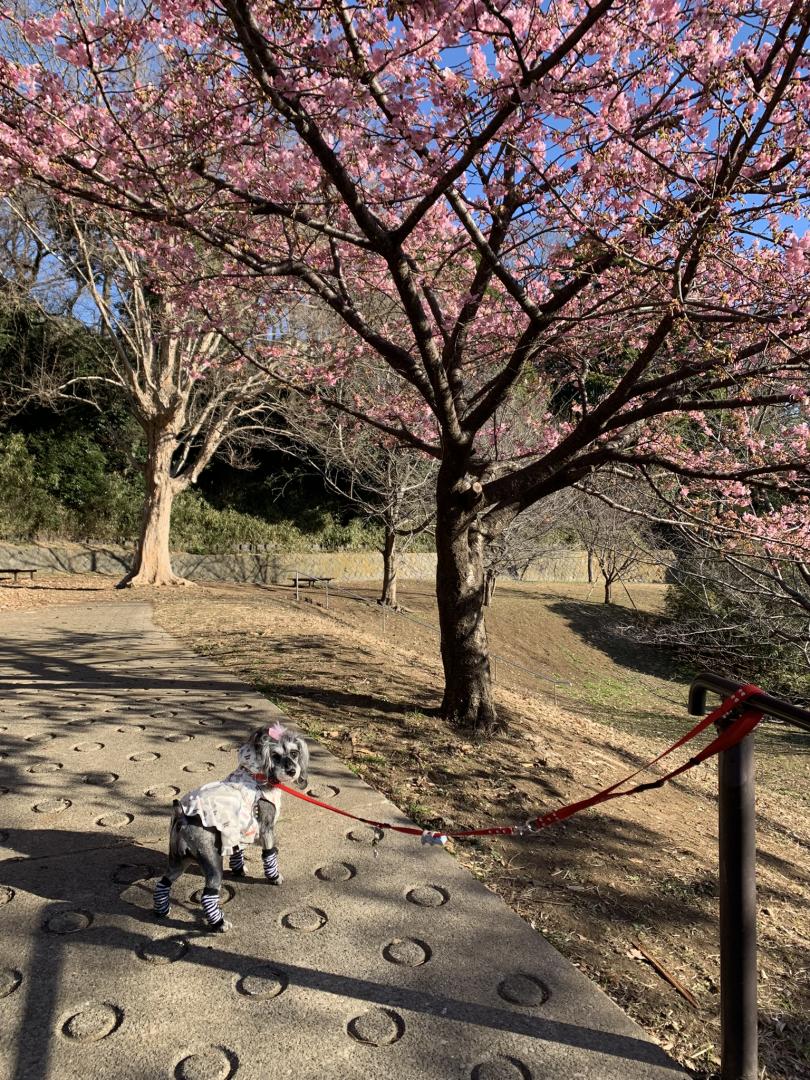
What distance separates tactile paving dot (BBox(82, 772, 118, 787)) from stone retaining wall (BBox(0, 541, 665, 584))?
52.1 ft

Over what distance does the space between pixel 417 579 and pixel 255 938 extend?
21.4 meters

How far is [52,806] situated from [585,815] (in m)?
3.09

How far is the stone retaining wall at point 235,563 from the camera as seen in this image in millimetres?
17938

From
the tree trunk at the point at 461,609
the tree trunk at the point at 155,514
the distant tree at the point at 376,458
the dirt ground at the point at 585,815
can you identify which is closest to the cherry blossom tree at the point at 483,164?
the tree trunk at the point at 461,609

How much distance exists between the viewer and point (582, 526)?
18359 mm

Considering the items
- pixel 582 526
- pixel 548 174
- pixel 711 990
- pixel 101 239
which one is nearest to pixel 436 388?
pixel 548 174

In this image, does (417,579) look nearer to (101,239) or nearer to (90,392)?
(90,392)

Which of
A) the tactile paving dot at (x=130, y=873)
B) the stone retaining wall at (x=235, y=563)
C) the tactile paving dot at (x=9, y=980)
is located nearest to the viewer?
the tactile paving dot at (x=9, y=980)

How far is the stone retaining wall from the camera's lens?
17.9m

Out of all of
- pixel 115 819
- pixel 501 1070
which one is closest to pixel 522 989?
pixel 501 1070

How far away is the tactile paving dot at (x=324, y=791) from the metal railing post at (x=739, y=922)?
2.34m

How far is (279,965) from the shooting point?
2.33 metres

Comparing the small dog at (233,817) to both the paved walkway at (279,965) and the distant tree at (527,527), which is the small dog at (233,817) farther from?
the distant tree at (527,527)

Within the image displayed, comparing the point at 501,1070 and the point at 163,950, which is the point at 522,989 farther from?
the point at 163,950
